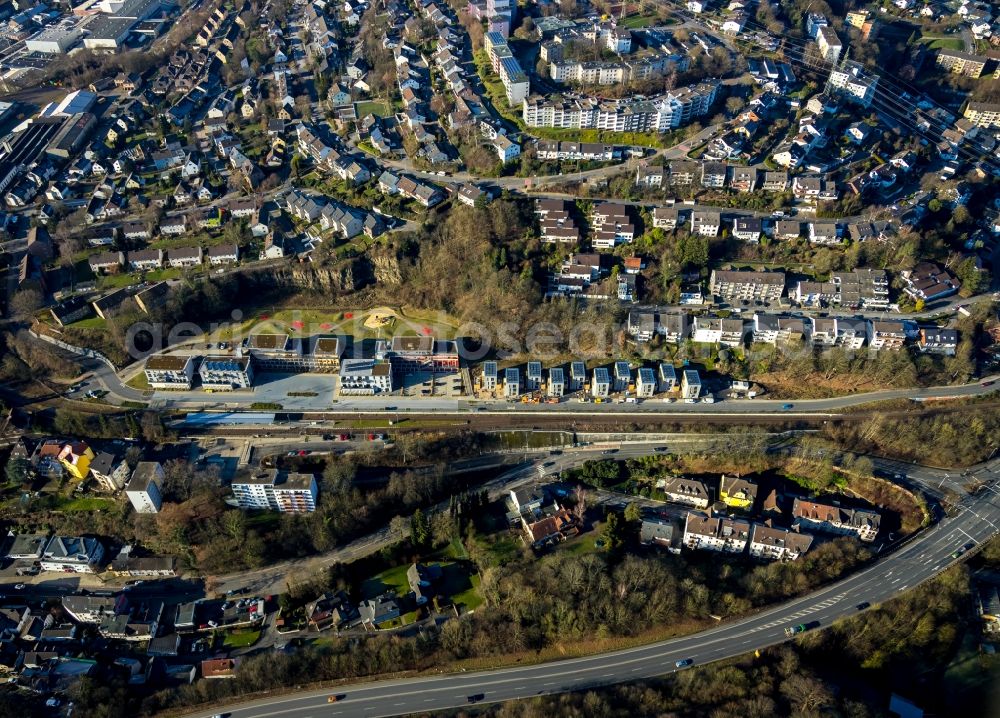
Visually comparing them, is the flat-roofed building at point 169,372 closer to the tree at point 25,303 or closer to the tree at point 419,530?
the tree at point 25,303

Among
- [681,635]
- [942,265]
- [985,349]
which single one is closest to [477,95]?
[942,265]


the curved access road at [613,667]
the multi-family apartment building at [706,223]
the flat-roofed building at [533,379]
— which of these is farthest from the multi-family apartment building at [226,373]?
the multi-family apartment building at [706,223]

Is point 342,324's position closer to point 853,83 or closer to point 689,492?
point 689,492

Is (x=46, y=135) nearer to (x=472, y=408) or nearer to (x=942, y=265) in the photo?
(x=472, y=408)

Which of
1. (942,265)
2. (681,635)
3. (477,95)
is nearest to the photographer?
(681,635)

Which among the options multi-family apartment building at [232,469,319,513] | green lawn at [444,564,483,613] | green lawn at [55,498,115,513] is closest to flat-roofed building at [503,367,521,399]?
green lawn at [444,564,483,613]

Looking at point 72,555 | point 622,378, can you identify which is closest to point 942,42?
point 622,378

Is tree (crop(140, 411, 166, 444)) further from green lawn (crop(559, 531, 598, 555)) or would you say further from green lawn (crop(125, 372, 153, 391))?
green lawn (crop(559, 531, 598, 555))
